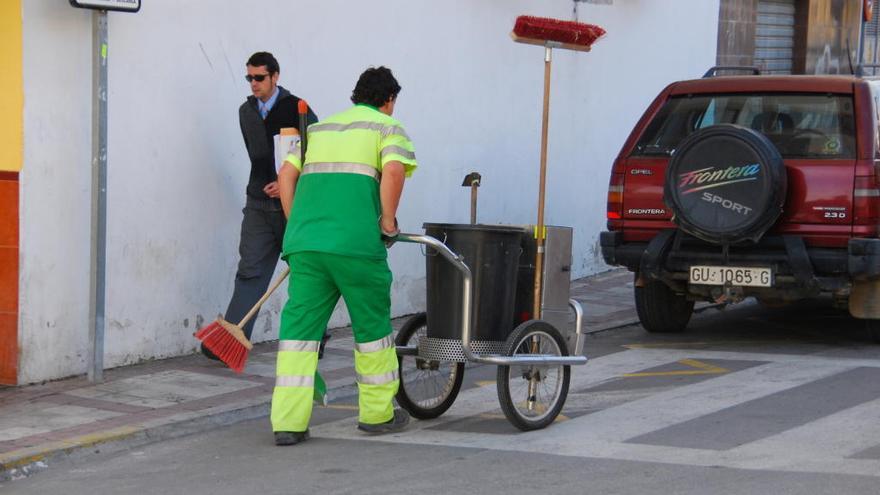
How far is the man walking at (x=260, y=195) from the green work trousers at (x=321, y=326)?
6.59 feet

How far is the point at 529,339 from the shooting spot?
286 inches

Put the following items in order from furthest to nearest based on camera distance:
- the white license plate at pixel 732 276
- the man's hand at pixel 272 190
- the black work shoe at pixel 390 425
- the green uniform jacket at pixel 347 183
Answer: the white license plate at pixel 732 276 → the man's hand at pixel 272 190 → the black work shoe at pixel 390 425 → the green uniform jacket at pixel 347 183

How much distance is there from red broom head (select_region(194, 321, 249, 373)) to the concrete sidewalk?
263 millimetres

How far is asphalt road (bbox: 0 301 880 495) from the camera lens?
6152mm

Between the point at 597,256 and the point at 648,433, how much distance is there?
6.85 m

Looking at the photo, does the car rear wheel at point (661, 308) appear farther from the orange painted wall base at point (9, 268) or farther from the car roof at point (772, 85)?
the orange painted wall base at point (9, 268)

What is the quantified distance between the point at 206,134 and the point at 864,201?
427 centimetres

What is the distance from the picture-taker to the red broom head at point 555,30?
759 centimetres

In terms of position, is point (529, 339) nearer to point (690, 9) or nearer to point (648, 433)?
point (648, 433)

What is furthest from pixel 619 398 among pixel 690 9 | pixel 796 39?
pixel 796 39

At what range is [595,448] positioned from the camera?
22.4 feet

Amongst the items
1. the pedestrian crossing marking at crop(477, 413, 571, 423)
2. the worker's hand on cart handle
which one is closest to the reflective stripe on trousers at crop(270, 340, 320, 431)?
the worker's hand on cart handle

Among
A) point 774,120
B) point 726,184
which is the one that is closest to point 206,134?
point 726,184

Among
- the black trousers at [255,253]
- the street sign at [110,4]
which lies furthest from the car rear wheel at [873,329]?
the street sign at [110,4]
